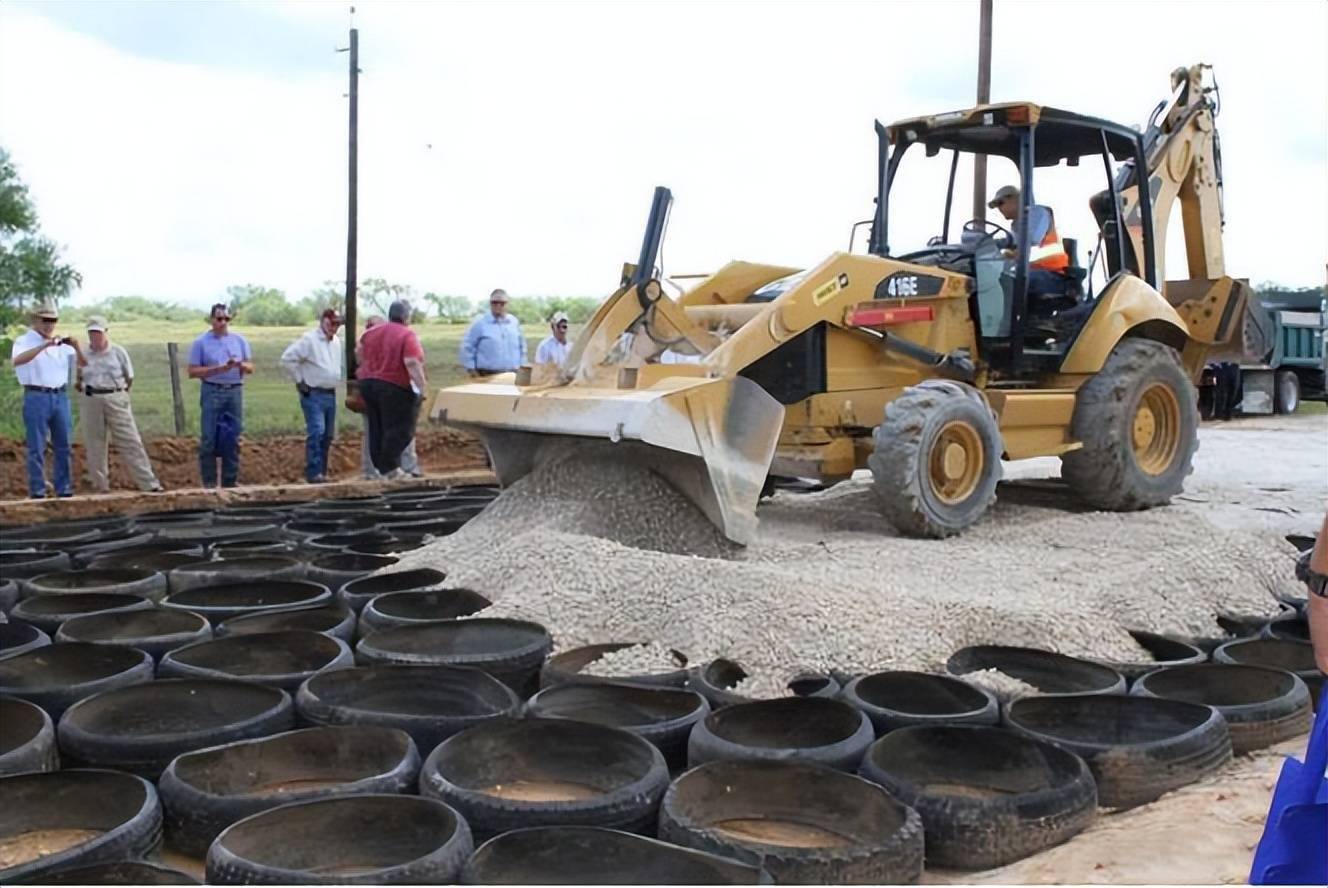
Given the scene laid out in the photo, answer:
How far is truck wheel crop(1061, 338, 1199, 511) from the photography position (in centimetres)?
784

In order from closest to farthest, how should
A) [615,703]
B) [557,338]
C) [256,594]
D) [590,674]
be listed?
[615,703], [590,674], [256,594], [557,338]

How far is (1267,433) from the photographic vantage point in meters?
16.1

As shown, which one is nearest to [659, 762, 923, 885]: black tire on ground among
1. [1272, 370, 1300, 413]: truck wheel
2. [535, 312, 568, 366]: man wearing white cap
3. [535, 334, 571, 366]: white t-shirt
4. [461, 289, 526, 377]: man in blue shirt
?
[461, 289, 526, 377]: man in blue shirt

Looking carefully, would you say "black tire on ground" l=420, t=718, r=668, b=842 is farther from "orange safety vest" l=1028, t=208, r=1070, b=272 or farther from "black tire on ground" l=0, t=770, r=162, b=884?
"orange safety vest" l=1028, t=208, r=1070, b=272

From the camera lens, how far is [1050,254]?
7957 mm

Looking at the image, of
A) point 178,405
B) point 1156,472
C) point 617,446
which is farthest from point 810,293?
point 178,405

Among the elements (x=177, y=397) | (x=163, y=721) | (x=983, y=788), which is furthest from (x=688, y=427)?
(x=177, y=397)

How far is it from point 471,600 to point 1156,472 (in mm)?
5082

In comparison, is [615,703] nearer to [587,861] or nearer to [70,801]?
[587,861]

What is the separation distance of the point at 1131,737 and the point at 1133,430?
4.52m

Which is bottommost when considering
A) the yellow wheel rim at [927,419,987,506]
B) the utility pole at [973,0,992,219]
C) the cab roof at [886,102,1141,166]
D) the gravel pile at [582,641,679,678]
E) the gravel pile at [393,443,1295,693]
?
the gravel pile at [582,641,679,678]

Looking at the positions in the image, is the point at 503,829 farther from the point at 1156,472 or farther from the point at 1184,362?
the point at 1184,362

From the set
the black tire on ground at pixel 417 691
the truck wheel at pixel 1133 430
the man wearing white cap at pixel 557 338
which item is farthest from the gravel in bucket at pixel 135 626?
the man wearing white cap at pixel 557 338

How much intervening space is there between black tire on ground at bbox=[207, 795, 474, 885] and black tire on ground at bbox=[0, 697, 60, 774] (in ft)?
2.74
